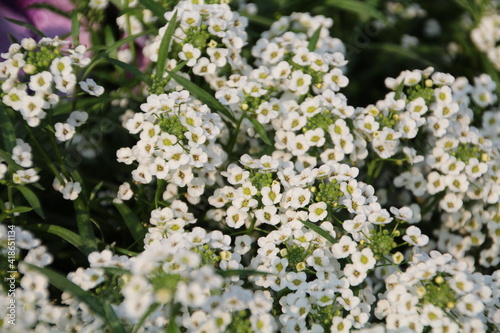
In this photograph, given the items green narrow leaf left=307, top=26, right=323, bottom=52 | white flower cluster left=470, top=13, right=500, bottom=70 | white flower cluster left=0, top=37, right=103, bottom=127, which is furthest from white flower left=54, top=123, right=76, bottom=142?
white flower cluster left=470, top=13, right=500, bottom=70

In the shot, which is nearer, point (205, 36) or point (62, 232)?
point (62, 232)

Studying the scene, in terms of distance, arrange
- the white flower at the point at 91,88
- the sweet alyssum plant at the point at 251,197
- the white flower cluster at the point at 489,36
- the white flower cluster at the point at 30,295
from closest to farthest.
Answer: the white flower cluster at the point at 30,295 < the sweet alyssum plant at the point at 251,197 < the white flower at the point at 91,88 < the white flower cluster at the point at 489,36

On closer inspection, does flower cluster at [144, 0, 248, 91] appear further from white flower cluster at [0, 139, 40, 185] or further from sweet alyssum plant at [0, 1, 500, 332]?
white flower cluster at [0, 139, 40, 185]

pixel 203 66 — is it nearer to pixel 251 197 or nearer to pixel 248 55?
pixel 251 197

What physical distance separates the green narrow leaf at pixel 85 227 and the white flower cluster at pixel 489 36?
90.3 inches

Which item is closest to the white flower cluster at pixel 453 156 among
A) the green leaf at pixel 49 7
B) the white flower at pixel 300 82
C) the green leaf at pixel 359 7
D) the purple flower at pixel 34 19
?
the white flower at pixel 300 82

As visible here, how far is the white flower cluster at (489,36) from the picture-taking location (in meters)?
3.07

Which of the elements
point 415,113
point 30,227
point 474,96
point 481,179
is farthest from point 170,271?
point 474,96

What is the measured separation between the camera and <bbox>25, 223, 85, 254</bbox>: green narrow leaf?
1.93 meters

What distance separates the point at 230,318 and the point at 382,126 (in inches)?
39.3

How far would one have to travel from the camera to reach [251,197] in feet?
6.42

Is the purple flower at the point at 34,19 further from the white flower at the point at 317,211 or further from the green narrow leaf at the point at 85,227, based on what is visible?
the white flower at the point at 317,211

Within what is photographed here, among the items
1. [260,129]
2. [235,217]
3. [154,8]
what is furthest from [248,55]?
[235,217]

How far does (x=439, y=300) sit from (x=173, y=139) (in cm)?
94
